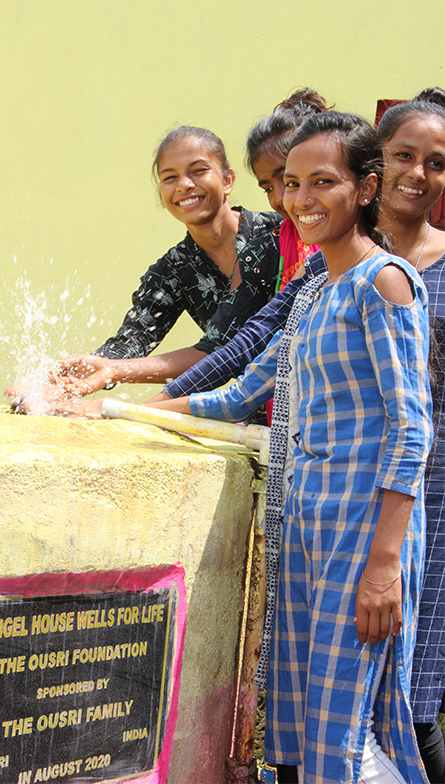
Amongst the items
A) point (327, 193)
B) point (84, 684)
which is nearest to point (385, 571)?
point (84, 684)

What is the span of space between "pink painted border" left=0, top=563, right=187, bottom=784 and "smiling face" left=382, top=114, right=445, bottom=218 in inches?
42.9

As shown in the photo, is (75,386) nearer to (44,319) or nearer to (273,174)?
(273,174)

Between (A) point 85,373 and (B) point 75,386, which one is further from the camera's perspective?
(A) point 85,373

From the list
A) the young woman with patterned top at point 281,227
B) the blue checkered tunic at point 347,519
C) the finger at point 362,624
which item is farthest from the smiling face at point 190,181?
the finger at point 362,624

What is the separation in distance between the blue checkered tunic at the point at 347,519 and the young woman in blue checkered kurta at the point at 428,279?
0.24m

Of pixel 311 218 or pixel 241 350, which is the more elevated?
pixel 311 218

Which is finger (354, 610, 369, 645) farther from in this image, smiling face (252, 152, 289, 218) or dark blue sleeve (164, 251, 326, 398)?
smiling face (252, 152, 289, 218)

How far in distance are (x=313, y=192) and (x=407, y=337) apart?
1.36 feet

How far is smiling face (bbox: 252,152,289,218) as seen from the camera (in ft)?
7.97

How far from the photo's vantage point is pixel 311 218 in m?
1.62

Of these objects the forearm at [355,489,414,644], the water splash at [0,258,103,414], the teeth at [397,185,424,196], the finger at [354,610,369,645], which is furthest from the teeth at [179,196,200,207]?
the finger at [354,610,369,645]

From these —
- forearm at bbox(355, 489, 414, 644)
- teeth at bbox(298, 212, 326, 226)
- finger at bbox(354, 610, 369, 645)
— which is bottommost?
finger at bbox(354, 610, 369, 645)

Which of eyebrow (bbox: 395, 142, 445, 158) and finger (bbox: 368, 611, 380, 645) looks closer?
finger (bbox: 368, 611, 380, 645)

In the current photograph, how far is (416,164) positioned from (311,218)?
0.51m
